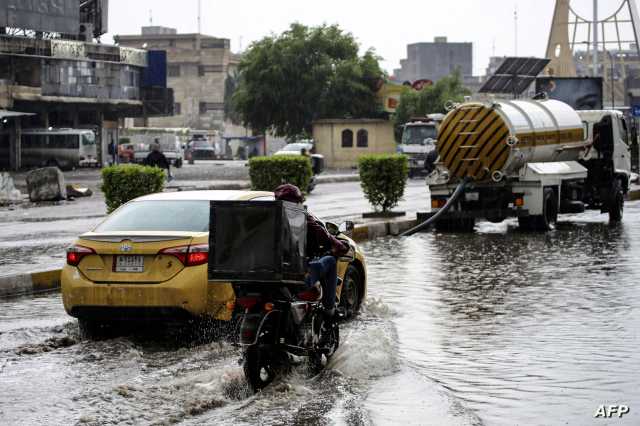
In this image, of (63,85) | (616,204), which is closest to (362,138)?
(63,85)

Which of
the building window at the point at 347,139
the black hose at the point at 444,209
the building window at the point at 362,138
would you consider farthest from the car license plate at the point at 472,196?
the building window at the point at 362,138

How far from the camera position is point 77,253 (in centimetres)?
1062

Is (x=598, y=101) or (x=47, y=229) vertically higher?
(x=598, y=101)

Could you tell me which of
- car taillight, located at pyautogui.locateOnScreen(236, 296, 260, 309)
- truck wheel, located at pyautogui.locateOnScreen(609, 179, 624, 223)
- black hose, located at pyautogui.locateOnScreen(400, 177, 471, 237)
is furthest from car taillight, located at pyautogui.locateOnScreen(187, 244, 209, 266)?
truck wheel, located at pyautogui.locateOnScreen(609, 179, 624, 223)

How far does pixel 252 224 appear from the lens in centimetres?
849

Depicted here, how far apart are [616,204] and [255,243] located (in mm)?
18907

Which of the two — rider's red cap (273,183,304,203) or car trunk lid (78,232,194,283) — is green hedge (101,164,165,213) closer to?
car trunk lid (78,232,194,283)

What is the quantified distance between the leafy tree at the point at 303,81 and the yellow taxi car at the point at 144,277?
69833 millimetres

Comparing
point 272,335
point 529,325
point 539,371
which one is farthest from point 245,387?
point 529,325

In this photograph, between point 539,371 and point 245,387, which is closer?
point 245,387

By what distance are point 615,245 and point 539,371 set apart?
11.5m

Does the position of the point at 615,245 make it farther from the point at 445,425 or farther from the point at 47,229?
the point at 445,425

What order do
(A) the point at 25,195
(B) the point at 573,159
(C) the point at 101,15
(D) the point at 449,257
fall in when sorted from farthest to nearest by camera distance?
1. (C) the point at 101,15
2. (A) the point at 25,195
3. (B) the point at 573,159
4. (D) the point at 449,257

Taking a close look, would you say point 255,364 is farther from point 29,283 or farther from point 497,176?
point 497,176
